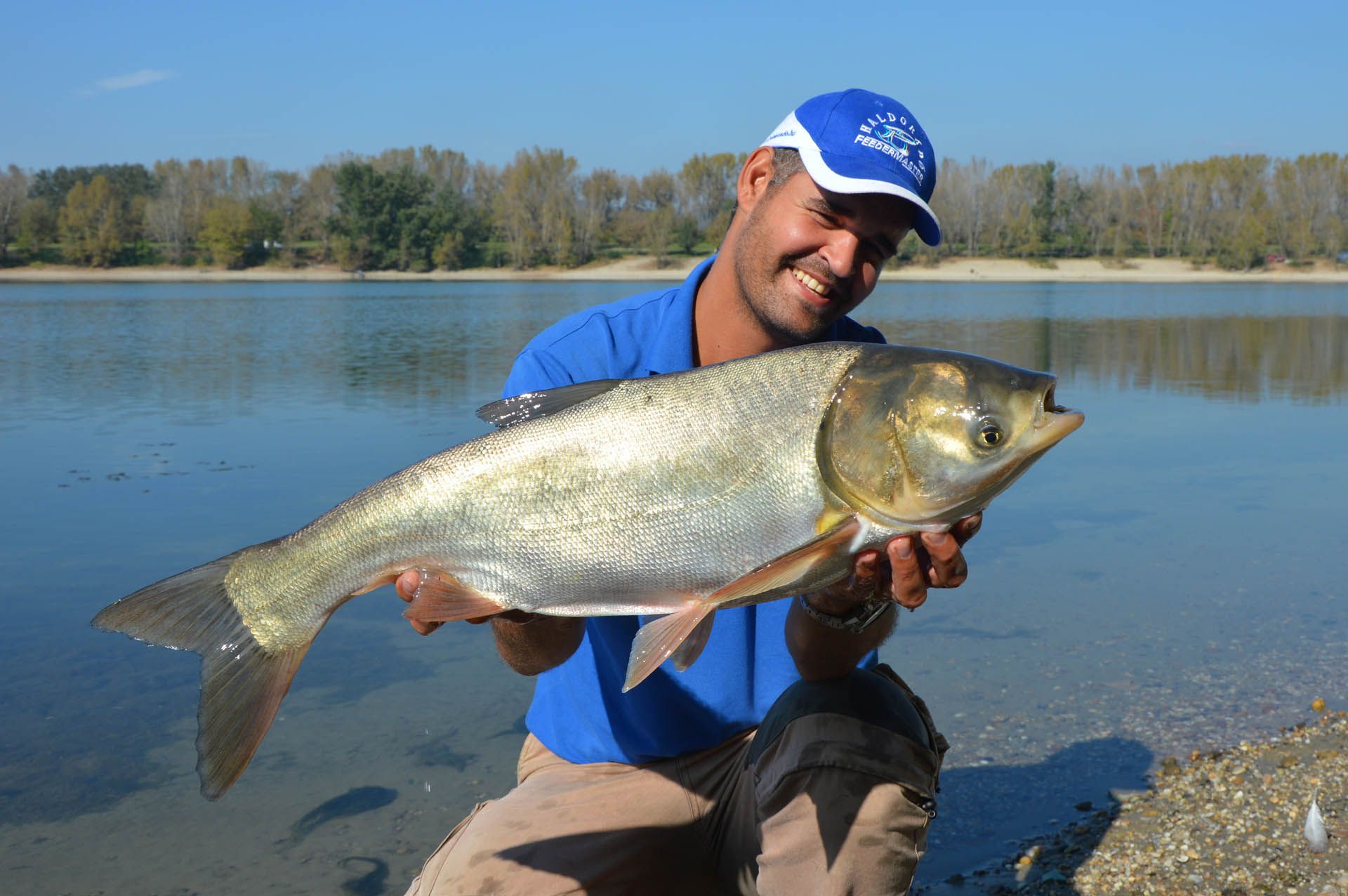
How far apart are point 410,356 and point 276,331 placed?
23.9 feet

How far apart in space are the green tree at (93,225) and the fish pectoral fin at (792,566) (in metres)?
88.2

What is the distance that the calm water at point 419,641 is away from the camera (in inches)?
169

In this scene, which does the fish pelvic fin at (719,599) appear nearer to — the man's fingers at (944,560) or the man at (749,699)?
the man's fingers at (944,560)

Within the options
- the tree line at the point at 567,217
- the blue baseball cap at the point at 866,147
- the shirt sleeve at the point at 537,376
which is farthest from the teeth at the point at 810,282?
the tree line at the point at 567,217

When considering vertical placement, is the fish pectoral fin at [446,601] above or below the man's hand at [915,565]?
below

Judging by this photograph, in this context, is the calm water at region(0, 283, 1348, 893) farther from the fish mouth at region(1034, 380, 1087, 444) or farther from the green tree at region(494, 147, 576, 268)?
the green tree at region(494, 147, 576, 268)

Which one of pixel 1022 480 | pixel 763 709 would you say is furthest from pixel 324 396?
pixel 763 709

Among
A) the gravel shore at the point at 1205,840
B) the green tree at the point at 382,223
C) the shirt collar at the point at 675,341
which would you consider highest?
the green tree at the point at 382,223

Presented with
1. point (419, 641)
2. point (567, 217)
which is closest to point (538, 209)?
point (567, 217)

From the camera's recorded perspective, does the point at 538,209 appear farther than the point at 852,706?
Yes

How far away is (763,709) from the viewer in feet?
10.9

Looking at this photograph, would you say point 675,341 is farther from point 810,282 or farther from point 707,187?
point 707,187

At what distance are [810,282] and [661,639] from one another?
4.64 feet

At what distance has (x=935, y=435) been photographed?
2.36 meters
